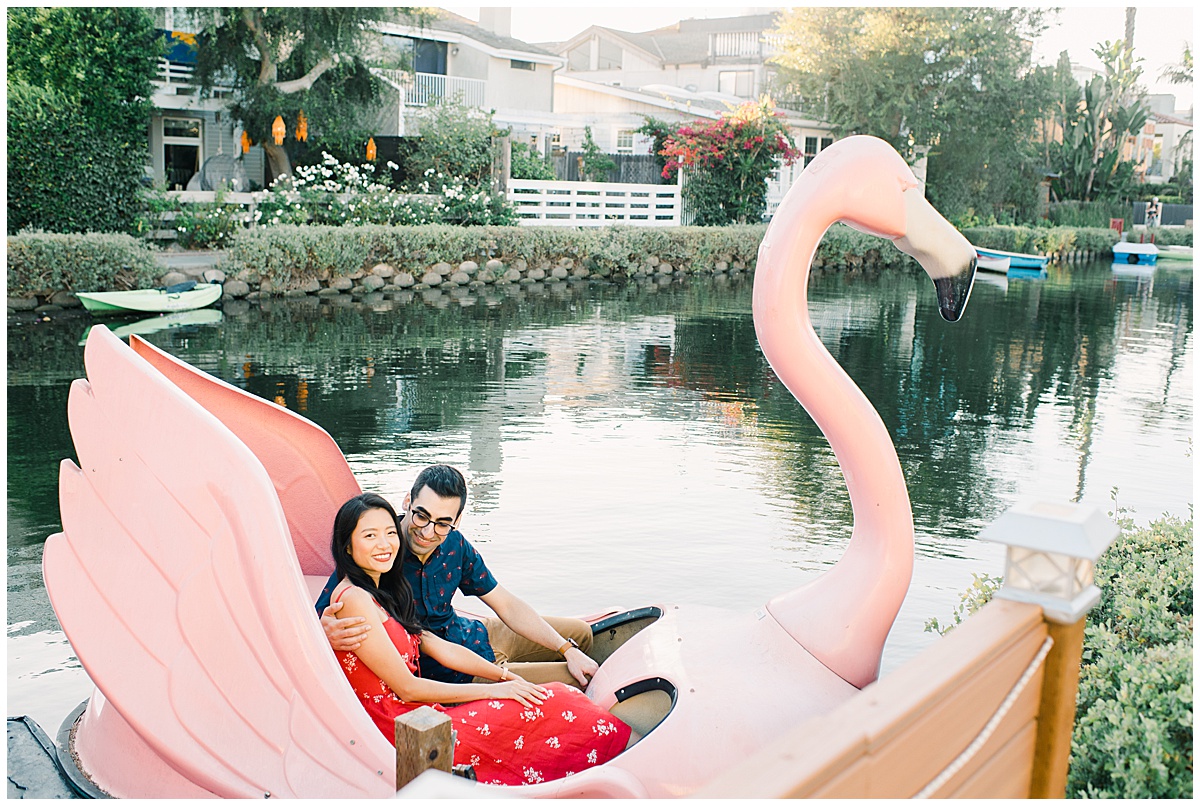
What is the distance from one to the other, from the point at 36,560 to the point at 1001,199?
33.7 meters

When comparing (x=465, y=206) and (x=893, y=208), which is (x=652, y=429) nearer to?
(x=893, y=208)

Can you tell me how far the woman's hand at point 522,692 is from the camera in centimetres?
267

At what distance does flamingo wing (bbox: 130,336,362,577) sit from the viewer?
323cm

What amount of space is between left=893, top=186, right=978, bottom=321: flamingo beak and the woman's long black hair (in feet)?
4.85

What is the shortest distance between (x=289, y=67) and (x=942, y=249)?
19.6 metres

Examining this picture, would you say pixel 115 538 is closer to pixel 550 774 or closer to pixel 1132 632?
pixel 550 774

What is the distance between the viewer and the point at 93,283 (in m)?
12.8

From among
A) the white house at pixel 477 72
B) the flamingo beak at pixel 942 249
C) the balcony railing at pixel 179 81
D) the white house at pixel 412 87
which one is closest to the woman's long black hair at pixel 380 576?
the flamingo beak at pixel 942 249

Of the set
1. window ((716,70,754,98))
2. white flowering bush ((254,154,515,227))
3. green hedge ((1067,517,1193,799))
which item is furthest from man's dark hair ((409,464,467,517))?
window ((716,70,754,98))

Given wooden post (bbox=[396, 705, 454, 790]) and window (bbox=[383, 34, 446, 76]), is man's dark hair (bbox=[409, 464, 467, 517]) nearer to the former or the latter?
wooden post (bbox=[396, 705, 454, 790])

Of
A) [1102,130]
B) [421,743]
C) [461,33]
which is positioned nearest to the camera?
[421,743]

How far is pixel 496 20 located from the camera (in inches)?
1192

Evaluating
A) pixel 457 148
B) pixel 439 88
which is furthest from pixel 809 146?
pixel 457 148

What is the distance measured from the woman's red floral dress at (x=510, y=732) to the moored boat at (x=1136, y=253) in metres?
30.6
